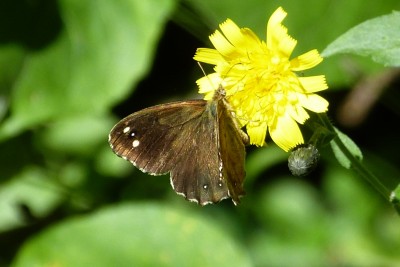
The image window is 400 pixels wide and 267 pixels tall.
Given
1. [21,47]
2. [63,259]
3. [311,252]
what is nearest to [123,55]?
[21,47]

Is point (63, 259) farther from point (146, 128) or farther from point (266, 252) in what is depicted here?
point (146, 128)

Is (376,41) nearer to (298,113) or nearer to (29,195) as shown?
(298,113)

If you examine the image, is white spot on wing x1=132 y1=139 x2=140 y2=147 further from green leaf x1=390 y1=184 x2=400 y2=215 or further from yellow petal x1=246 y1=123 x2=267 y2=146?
green leaf x1=390 y1=184 x2=400 y2=215

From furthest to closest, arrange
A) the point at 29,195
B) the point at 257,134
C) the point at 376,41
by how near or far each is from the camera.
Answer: the point at 29,195
the point at 257,134
the point at 376,41

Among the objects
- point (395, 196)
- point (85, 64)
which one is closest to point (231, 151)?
point (395, 196)

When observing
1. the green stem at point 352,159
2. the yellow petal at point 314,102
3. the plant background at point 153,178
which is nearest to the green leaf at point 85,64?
the plant background at point 153,178

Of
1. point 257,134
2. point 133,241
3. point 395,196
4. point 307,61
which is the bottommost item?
point 133,241

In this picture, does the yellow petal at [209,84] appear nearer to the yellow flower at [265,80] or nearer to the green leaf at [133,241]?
the yellow flower at [265,80]
